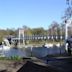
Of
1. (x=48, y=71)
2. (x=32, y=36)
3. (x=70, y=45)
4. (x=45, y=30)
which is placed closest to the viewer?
(x=48, y=71)

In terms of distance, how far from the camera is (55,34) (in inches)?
6467

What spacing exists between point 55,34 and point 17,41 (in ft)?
66.9

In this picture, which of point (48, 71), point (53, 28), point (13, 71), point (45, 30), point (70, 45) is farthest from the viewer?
point (45, 30)

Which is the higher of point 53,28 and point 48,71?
point 53,28

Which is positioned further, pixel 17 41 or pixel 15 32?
pixel 15 32

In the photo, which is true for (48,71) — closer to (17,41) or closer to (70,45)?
(70,45)

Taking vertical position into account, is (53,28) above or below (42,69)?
above

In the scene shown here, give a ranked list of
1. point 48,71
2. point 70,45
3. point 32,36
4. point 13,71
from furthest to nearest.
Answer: point 32,36
point 70,45
point 13,71
point 48,71

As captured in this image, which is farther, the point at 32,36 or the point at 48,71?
the point at 32,36

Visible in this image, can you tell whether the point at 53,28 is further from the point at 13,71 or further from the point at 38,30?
the point at 13,71

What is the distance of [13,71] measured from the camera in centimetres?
1927

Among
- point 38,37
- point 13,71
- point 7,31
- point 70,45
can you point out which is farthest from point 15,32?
point 13,71

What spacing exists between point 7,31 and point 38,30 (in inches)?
724

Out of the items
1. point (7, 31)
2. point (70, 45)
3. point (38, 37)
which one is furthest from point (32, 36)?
point (70, 45)
